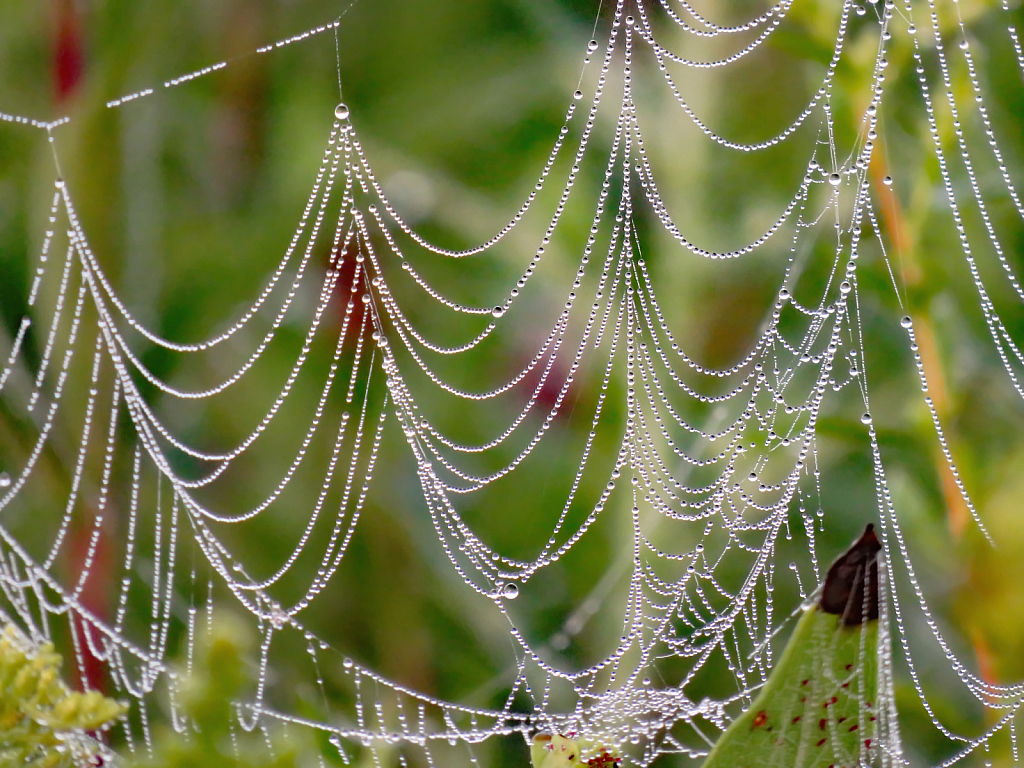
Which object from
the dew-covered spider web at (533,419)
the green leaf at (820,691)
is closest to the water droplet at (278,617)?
the dew-covered spider web at (533,419)

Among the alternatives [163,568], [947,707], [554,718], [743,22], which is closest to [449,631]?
[554,718]

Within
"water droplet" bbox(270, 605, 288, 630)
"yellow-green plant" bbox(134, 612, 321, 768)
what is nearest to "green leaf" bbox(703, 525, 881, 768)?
"yellow-green plant" bbox(134, 612, 321, 768)

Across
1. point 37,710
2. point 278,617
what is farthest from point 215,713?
point 278,617

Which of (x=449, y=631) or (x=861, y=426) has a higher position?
(x=861, y=426)

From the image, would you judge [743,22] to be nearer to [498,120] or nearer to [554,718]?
[498,120]

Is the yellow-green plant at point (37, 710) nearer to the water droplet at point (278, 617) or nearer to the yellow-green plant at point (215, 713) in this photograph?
the yellow-green plant at point (215, 713)

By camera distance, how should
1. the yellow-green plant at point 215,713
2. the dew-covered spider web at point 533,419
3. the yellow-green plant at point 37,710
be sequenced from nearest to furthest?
the yellow-green plant at point 215,713, the yellow-green plant at point 37,710, the dew-covered spider web at point 533,419
